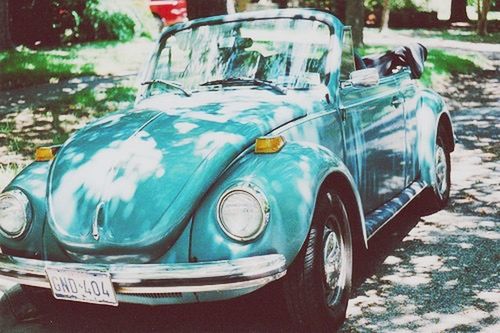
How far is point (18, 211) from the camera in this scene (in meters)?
3.82

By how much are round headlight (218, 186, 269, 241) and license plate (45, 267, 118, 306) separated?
2.11 feet

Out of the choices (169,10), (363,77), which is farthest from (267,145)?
(169,10)

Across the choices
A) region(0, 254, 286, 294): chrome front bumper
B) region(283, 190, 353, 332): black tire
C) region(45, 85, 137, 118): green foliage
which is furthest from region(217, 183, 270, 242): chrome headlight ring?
region(45, 85, 137, 118): green foliage

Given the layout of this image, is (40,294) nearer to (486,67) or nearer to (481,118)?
(481,118)

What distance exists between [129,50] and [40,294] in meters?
15.1

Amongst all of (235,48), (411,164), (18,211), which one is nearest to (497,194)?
(411,164)

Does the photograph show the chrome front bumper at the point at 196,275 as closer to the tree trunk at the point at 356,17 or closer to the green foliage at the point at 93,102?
the green foliage at the point at 93,102

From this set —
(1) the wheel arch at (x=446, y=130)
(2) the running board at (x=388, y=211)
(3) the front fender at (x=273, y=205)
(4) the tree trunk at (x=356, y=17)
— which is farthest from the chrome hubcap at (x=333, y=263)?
(4) the tree trunk at (x=356, y=17)

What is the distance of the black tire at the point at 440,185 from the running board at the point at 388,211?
1.66 ft

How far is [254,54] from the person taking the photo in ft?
15.8

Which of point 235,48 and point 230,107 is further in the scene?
point 235,48

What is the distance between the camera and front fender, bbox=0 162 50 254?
3.75 metres

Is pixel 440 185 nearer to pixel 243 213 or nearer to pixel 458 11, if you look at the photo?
pixel 243 213

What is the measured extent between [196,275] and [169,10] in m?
22.4
